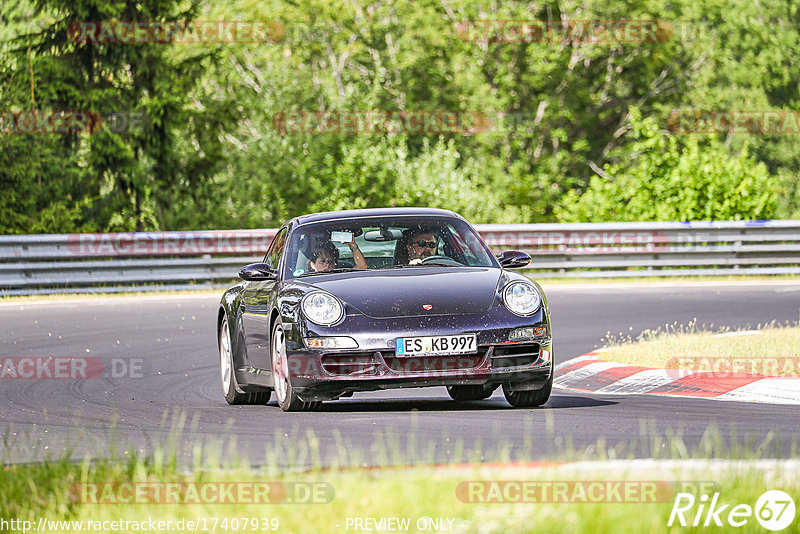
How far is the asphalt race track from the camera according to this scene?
7.46m

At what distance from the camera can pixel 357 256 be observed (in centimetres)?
1021

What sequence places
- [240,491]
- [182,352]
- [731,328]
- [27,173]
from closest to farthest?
[240,491]
[182,352]
[731,328]
[27,173]

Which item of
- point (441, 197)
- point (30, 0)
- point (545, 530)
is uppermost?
point (30, 0)

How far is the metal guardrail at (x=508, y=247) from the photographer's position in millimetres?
22828

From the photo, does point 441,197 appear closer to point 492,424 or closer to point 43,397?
point 43,397

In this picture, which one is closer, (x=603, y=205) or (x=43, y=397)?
(x=43, y=397)

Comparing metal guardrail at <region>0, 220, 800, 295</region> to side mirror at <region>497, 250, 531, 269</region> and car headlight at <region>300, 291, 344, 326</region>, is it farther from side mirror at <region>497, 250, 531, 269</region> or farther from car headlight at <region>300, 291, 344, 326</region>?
car headlight at <region>300, 291, 344, 326</region>

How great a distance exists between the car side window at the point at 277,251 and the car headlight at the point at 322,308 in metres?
1.31

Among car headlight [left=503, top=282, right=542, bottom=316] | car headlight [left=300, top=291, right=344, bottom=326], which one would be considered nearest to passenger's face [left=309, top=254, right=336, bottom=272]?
car headlight [left=300, top=291, right=344, bottom=326]

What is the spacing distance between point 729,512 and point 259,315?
5576mm

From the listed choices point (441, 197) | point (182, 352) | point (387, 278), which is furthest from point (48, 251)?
point (387, 278)

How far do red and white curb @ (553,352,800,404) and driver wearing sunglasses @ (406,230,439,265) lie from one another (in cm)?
196

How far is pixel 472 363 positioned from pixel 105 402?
11.0ft

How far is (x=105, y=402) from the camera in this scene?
10.8 m
